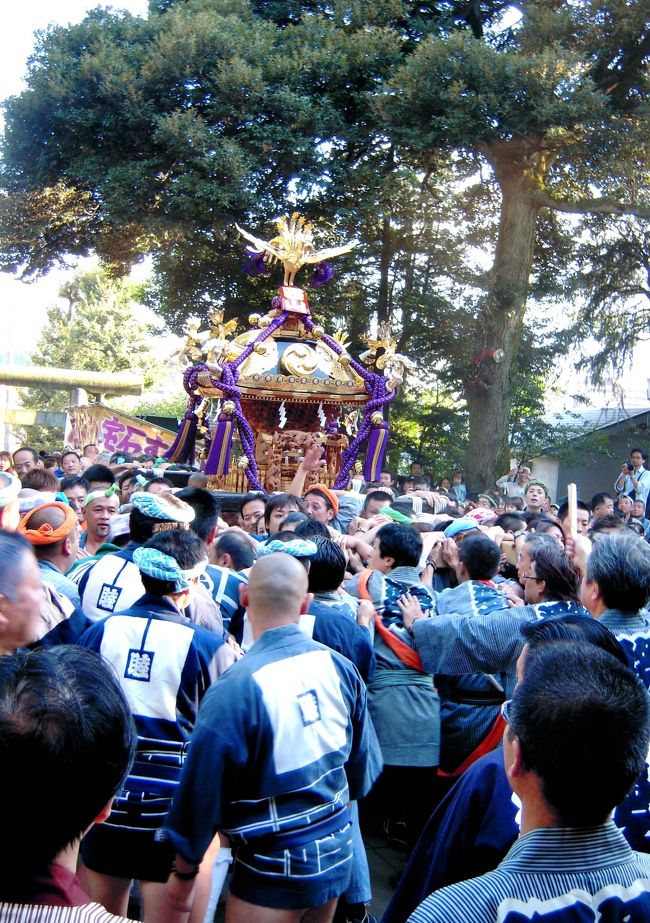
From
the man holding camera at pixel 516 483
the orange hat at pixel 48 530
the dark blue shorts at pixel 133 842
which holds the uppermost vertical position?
the man holding camera at pixel 516 483

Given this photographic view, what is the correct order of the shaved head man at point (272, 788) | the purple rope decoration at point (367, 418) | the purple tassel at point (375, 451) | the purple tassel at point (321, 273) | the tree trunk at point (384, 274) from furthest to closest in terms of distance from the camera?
the tree trunk at point (384, 274) < the purple tassel at point (321, 273) < the purple tassel at point (375, 451) < the purple rope decoration at point (367, 418) < the shaved head man at point (272, 788)

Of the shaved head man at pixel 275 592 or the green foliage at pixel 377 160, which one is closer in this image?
the shaved head man at pixel 275 592

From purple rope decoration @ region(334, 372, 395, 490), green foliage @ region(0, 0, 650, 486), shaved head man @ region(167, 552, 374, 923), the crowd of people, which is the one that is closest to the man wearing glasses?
the crowd of people

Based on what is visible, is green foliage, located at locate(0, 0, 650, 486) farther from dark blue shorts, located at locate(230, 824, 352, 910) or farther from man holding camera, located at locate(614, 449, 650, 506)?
dark blue shorts, located at locate(230, 824, 352, 910)

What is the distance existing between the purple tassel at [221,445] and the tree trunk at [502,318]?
6.20m

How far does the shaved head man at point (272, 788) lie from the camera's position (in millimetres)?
2436

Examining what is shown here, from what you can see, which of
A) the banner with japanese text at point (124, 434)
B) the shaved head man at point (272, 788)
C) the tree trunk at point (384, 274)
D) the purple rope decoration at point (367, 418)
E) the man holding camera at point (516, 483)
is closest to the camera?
the shaved head man at point (272, 788)

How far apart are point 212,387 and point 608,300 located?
1027cm

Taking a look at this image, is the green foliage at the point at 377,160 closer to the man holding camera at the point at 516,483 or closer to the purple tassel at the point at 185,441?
the man holding camera at the point at 516,483

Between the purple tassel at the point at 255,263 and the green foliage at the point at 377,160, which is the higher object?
the green foliage at the point at 377,160

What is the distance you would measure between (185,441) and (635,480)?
7.01 m

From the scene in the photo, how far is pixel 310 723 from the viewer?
2.61 m

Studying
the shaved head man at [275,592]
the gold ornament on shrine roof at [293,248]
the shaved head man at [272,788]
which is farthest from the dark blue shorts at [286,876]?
the gold ornament on shrine roof at [293,248]

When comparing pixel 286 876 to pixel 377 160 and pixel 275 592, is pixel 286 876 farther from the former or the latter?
pixel 377 160
